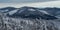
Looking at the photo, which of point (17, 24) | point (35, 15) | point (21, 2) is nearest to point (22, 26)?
point (17, 24)

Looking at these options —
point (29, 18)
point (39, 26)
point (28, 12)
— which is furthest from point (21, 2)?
point (39, 26)

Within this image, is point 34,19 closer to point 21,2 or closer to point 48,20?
point 48,20

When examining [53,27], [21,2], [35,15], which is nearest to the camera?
[53,27]

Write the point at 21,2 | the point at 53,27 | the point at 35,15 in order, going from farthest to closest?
the point at 21,2 < the point at 35,15 < the point at 53,27

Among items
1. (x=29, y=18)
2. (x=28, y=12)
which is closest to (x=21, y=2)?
(x=28, y=12)

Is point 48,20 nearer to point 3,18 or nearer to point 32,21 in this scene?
point 32,21

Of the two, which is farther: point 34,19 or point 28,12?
point 28,12

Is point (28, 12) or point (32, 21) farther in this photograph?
point (28, 12)

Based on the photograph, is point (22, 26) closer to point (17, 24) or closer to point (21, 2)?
point (17, 24)
